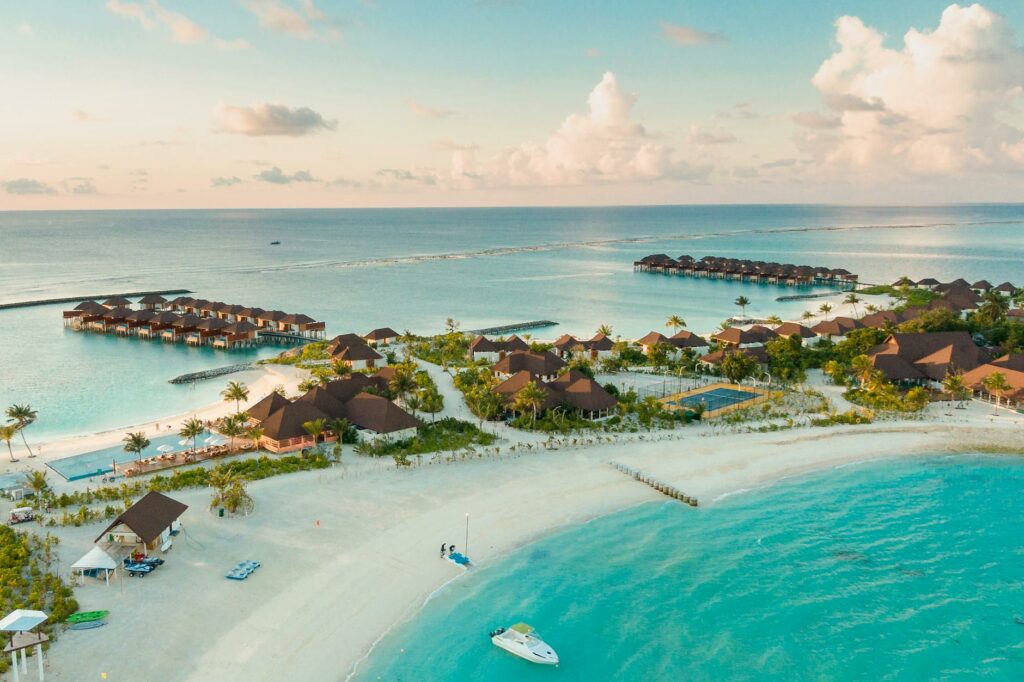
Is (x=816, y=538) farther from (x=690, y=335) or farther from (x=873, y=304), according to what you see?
(x=873, y=304)

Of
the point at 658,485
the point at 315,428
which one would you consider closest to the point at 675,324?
the point at 658,485

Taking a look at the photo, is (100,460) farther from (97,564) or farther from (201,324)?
(201,324)

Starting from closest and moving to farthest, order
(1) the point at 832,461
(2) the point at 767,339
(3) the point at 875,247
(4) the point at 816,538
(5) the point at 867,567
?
(5) the point at 867,567, (4) the point at 816,538, (1) the point at 832,461, (2) the point at 767,339, (3) the point at 875,247

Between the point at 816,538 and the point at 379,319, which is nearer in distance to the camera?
the point at 816,538

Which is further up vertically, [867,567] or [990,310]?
[990,310]

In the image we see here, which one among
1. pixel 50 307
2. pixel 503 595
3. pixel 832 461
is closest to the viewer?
pixel 503 595

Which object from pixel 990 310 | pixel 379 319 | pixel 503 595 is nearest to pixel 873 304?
pixel 990 310
